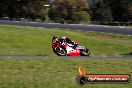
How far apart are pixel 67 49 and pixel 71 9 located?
282ft

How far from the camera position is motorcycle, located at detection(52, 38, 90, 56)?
20.4 meters

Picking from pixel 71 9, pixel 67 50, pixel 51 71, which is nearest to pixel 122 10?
pixel 71 9

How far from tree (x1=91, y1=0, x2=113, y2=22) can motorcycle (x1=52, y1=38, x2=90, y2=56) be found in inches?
2924

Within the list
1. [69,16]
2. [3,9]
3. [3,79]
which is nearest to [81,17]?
[69,16]

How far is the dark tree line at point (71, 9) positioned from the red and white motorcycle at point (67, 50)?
248 ft

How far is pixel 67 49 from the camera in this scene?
813 inches

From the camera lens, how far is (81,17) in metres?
101

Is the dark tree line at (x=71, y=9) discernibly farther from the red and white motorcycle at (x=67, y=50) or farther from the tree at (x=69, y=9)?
the red and white motorcycle at (x=67, y=50)

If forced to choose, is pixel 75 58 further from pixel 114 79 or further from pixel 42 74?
pixel 114 79

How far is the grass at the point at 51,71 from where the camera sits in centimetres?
1406

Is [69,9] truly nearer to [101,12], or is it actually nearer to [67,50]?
[101,12]

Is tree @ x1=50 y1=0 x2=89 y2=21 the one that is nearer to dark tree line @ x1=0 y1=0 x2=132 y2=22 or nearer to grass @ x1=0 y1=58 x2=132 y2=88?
dark tree line @ x1=0 y1=0 x2=132 y2=22

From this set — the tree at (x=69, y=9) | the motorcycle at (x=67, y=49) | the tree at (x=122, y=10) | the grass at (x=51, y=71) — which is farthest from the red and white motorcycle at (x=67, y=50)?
the tree at (x=69, y=9)

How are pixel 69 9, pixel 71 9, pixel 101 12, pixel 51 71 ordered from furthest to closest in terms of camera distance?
pixel 69 9 < pixel 71 9 < pixel 101 12 < pixel 51 71
